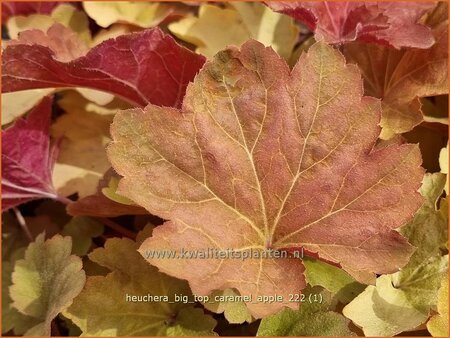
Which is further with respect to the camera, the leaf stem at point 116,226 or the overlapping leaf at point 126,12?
the overlapping leaf at point 126,12

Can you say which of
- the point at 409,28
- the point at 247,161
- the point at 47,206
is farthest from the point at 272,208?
the point at 47,206

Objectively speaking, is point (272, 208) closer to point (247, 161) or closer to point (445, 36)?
point (247, 161)

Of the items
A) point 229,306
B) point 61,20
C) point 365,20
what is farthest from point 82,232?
point 365,20

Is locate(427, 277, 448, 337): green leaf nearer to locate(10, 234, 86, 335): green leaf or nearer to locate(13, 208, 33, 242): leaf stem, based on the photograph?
locate(10, 234, 86, 335): green leaf

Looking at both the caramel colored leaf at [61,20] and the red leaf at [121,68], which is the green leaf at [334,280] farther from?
the caramel colored leaf at [61,20]

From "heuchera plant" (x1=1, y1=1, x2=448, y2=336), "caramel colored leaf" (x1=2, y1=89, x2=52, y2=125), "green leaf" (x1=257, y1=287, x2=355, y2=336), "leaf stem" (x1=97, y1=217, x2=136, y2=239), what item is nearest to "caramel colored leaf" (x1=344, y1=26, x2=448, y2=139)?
"heuchera plant" (x1=1, y1=1, x2=448, y2=336)

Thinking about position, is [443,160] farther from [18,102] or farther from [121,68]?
[18,102]

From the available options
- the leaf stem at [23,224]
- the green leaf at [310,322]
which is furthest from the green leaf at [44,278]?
the green leaf at [310,322]
